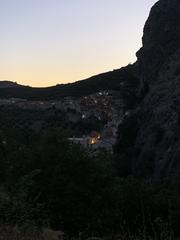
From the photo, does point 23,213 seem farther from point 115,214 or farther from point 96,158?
point 96,158

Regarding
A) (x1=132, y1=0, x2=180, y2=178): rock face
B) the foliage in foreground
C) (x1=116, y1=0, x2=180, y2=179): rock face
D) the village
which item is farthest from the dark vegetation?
the village

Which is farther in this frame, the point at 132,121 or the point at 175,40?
the point at 175,40

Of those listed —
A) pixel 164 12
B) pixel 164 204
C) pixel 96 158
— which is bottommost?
pixel 164 204

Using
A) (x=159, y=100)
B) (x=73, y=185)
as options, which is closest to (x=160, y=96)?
(x=159, y=100)

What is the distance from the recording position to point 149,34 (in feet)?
332

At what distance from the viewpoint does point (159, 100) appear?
7188 cm

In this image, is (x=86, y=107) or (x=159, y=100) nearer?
(x=159, y=100)

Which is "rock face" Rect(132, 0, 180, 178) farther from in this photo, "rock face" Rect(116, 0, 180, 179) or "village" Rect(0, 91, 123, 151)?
"village" Rect(0, 91, 123, 151)

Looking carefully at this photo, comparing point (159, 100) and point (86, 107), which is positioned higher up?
point (86, 107)

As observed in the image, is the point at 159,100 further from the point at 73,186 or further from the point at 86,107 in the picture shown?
the point at 86,107

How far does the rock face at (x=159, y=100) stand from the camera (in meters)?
59.8

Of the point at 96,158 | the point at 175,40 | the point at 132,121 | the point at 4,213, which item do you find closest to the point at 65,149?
the point at 96,158

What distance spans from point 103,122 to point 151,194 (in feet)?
439

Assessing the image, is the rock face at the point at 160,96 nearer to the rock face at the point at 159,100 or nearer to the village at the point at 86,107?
the rock face at the point at 159,100
